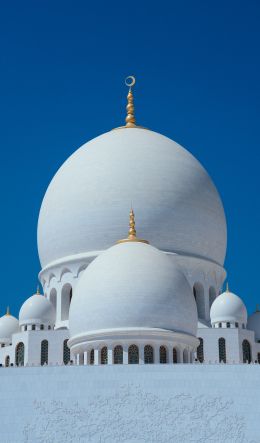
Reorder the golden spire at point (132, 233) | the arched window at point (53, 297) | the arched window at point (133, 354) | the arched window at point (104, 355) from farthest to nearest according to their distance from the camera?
the arched window at point (53, 297) → the golden spire at point (132, 233) → the arched window at point (104, 355) → the arched window at point (133, 354)

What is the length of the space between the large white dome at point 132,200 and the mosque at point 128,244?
0.04m

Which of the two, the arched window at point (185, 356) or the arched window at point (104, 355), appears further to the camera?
the arched window at point (185, 356)

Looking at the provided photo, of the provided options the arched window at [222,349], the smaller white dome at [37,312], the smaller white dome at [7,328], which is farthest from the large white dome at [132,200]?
the arched window at [222,349]

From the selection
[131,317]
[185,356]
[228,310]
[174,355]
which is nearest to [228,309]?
[228,310]

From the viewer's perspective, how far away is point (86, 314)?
32.9 meters

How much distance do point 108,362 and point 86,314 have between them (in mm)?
1999

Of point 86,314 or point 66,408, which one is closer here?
point 66,408

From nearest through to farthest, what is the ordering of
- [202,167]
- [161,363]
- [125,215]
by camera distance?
1. [161,363]
2. [125,215]
3. [202,167]

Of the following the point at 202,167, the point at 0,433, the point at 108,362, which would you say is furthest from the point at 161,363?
the point at 202,167

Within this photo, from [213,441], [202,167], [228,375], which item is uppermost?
[202,167]

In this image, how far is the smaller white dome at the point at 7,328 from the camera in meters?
41.4

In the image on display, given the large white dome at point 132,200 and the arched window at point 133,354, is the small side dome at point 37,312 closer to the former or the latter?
the large white dome at point 132,200

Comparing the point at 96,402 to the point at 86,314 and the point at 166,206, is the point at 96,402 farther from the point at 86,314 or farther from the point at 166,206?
the point at 166,206

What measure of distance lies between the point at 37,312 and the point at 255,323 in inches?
373
